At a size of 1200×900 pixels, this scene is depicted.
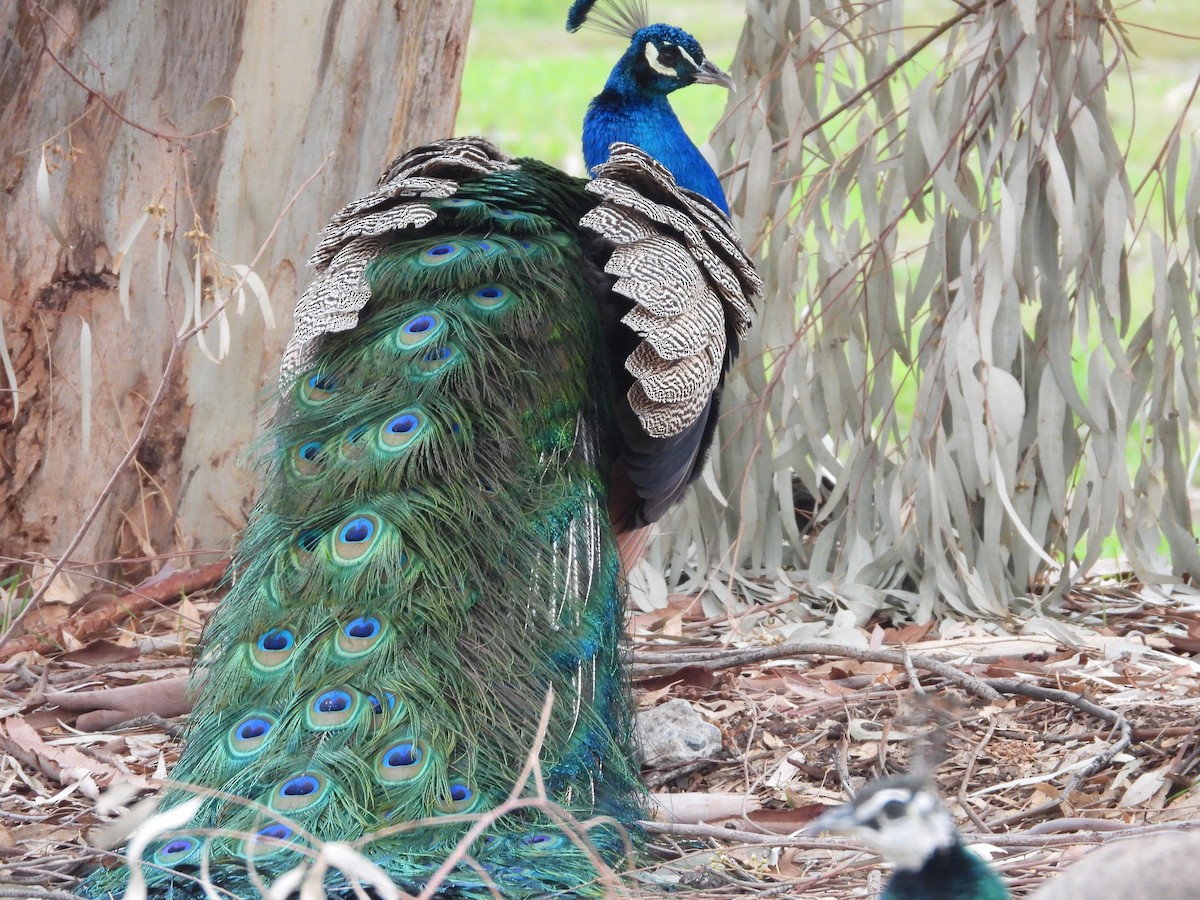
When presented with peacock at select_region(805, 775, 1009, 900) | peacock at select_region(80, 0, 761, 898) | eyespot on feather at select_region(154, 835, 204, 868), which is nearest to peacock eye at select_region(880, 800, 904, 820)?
peacock at select_region(805, 775, 1009, 900)

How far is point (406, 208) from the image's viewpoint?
316 cm

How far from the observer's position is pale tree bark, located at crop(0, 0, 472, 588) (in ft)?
12.1

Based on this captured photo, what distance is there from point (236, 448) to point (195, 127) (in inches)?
39.5

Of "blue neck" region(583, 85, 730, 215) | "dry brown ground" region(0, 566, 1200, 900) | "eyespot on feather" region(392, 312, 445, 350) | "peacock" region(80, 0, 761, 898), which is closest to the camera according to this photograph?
"peacock" region(80, 0, 761, 898)

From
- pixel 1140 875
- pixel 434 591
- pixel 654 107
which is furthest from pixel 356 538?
pixel 654 107

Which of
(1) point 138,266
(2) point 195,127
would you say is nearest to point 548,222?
(2) point 195,127

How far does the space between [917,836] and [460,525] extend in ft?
3.97

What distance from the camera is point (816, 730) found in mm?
3221

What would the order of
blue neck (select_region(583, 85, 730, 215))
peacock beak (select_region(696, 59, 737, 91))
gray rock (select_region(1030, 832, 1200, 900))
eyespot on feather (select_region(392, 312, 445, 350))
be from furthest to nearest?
peacock beak (select_region(696, 59, 737, 91)) → blue neck (select_region(583, 85, 730, 215)) → eyespot on feather (select_region(392, 312, 445, 350)) → gray rock (select_region(1030, 832, 1200, 900))

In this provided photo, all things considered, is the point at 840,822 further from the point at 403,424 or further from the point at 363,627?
the point at 403,424

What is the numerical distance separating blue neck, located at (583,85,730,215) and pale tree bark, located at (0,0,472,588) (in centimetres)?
55

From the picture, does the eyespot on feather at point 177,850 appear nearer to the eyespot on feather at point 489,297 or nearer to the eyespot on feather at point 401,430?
the eyespot on feather at point 401,430

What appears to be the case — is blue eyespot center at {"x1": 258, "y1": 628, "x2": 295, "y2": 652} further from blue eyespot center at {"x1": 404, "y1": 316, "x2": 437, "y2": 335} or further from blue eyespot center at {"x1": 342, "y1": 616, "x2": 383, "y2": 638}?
blue eyespot center at {"x1": 404, "y1": 316, "x2": 437, "y2": 335}

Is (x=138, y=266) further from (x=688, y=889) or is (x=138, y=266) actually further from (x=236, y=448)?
(x=688, y=889)
